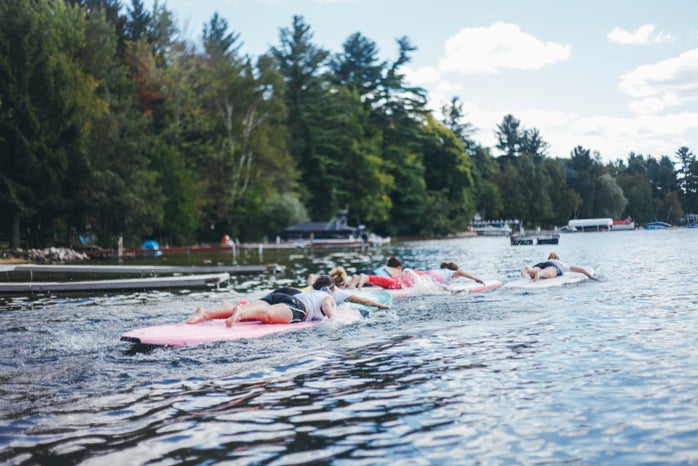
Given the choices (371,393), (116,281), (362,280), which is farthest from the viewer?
(116,281)

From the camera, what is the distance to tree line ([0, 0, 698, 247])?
4012 cm

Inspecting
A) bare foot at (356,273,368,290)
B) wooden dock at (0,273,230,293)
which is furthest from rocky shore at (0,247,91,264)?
bare foot at (356,273,368,290)

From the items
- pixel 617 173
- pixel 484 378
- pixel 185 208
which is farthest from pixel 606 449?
pixel 617 173

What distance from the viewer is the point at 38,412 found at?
23.7 feet

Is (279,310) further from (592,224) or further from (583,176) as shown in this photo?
(583,176)

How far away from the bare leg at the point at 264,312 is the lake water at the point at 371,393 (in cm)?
45

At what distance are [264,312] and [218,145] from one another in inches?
2126

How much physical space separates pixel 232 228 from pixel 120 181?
20.6 m

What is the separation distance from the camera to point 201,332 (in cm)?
1102

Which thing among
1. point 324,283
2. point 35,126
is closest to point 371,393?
point 324,283

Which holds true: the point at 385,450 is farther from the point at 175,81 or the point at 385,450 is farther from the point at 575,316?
the point at 175,81

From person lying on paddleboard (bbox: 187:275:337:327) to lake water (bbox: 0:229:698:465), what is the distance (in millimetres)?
407

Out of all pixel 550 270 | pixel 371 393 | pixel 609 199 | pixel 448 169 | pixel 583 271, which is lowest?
pixel 371 393

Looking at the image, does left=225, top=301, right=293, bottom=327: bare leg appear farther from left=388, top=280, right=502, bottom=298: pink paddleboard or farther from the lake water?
left=388, top=280, right=502, bottom=298: pink paddleboard
